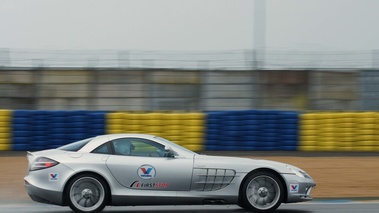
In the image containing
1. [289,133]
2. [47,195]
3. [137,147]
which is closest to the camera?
[47,195]

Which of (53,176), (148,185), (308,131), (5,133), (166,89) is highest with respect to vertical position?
(166,89)

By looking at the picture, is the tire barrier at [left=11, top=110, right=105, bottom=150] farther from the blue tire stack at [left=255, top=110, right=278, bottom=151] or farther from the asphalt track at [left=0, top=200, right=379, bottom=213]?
the asphalt track at [left=0, top=200, right=379, bottom=213]

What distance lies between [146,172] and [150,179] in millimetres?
108

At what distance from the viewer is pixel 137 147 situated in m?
8.54

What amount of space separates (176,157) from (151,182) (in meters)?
0.49

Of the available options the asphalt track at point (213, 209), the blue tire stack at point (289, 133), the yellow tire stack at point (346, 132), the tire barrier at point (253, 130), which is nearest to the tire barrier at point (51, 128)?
the tire barrier at point (253, 130)

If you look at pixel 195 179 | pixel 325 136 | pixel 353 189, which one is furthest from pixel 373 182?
pixel 195 179

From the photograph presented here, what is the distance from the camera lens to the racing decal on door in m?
8.25

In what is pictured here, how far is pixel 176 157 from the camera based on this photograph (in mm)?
8414

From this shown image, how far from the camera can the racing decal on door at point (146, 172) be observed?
825 cm

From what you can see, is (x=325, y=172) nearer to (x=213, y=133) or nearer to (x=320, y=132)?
(x=320, y=132)

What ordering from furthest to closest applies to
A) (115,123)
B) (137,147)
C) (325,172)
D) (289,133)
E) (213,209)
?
(289,133) → (115,123) → (325,172) → (213,209) → (137,147)

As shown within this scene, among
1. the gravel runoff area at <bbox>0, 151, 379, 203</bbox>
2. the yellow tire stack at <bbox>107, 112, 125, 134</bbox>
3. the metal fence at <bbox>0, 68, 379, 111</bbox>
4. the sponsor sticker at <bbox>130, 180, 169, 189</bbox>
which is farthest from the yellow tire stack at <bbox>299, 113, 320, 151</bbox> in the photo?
the sponsor sticker at <bbox>130, 180, 169, 189</bbox>

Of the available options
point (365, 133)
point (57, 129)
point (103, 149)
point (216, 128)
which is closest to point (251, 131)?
point (216, 128)
